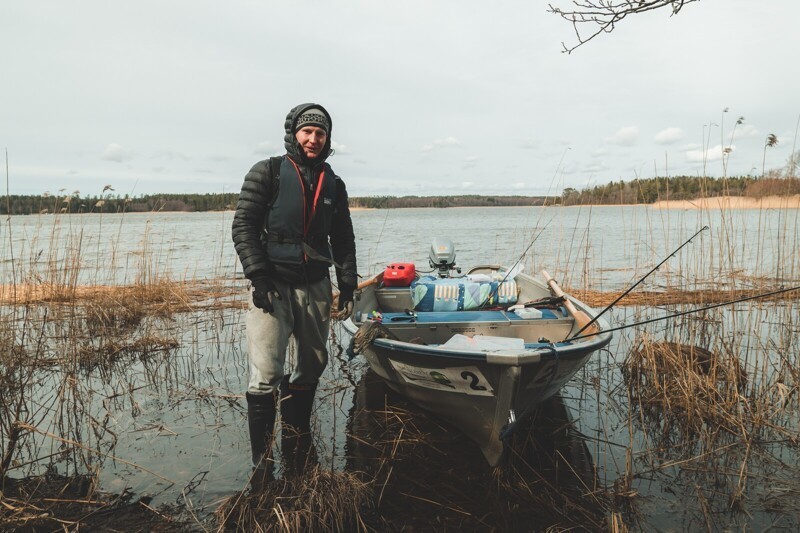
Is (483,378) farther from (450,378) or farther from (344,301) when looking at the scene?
(344,301)

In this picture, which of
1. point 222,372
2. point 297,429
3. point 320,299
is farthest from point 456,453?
point 222,372

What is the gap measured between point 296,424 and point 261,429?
13.4 inches

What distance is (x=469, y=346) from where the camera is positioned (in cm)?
342

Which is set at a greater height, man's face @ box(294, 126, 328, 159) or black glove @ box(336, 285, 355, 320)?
man's face @ box(294, 126, 328, 159)

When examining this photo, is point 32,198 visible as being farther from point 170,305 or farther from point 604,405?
point 604,405

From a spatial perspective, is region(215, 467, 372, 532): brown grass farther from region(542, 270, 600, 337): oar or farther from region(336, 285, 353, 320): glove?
region(542, 270, 600, 337): oar

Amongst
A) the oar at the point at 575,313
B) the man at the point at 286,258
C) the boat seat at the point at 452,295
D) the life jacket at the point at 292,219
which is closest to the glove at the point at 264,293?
the man at the point at 286,258

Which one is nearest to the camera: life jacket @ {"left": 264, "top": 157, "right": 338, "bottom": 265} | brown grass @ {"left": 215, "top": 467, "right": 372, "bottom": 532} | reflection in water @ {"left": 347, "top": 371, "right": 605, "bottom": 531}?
brown grass @ {"left": 215, "top": 467, "right": 372, "bottom": 532}

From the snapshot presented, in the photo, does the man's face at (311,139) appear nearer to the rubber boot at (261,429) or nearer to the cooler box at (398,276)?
the rubber boot at (261,429)

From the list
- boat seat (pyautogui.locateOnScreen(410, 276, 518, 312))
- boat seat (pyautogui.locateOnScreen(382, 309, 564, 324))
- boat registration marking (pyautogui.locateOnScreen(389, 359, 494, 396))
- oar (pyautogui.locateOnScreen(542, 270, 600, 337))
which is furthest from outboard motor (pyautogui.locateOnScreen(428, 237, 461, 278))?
boat registration marking (pyautogui.locateOnScreen(389, 359, 494, 396))

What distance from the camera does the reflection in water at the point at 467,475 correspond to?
2.76m

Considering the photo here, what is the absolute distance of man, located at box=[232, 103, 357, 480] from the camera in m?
2.91

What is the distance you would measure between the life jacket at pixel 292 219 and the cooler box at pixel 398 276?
2.86 m

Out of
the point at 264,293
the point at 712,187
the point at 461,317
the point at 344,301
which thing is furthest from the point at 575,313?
the point at 264,293
